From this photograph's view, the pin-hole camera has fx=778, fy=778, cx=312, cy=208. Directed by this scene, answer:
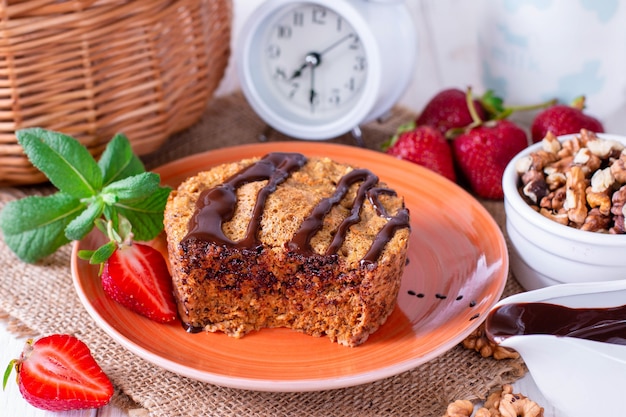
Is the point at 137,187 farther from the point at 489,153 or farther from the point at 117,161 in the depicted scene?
the point at 489,153

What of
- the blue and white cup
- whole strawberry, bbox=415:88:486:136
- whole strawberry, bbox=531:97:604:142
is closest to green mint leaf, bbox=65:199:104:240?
whole strawberry, bbox=415:88:486:136

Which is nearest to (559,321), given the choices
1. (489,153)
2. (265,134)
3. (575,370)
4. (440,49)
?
(575,370)

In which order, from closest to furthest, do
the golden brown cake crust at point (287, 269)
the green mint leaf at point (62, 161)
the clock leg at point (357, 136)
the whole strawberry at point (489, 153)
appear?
the golden brown cake crust at point (287, 269) → the green mint leaf at point (62, 161) → the whole strawberry at point (489, 153) → the clock leg at point (357, 136)

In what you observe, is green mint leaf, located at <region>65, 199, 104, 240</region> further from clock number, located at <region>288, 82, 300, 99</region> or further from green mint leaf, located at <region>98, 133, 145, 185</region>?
clock number, located at <region>288, 82, 300, 99</region>

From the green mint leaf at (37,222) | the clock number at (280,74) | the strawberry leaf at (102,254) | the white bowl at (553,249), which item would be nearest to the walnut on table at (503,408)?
the white bowl at (553,249)

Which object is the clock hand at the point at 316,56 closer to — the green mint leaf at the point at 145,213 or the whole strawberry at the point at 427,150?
the whole strawberry at the point at 427,150

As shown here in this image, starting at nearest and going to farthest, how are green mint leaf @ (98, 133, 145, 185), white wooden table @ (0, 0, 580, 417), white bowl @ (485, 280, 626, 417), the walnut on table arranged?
white bowl @ (485, 280, 626, 417) < the walnut on table < green mint leaf @ (98, 133, 145, 185) < white wooden table @ (0, 0, 580, 417)
